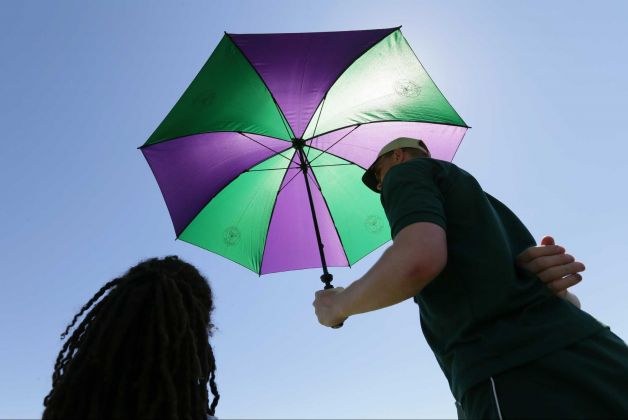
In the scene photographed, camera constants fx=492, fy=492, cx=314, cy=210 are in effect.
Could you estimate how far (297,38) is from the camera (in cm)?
435

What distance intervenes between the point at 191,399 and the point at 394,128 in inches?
141

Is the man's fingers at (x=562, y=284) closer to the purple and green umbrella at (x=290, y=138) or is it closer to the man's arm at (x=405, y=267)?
the man's arm at (x=405, y=267)

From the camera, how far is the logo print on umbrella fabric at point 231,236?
16.5 feet

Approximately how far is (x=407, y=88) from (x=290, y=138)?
122cm

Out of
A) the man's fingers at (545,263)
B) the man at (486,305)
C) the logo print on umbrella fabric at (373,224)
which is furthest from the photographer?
the logo print on umbrella fabric at (373,224)

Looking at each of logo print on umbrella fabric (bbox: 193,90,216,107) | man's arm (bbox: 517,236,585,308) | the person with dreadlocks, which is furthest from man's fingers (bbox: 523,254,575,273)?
logo print on umbrella fabric (bbox: 193,90,216,107)

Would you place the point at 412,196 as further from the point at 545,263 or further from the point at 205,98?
the point at 205,98

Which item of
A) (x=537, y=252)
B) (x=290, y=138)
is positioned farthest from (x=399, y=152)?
(x=290, y=138)

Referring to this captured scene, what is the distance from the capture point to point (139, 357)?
1759 mm

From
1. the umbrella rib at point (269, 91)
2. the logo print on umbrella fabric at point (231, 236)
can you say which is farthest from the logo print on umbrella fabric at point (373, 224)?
the logo print on umbrella fabric at point (231, 236)

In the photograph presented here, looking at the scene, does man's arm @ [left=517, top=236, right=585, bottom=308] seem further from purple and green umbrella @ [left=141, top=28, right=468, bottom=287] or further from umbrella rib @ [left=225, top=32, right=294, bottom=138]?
umbrella rib @ [left=225, top=32, right=294, bottom=138]

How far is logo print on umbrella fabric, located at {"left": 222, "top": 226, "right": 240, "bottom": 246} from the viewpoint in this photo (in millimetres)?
5031

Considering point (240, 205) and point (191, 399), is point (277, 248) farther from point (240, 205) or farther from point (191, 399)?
point (191, 399)

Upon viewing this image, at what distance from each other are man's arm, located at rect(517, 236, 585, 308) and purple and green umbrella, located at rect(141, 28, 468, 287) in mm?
2329
